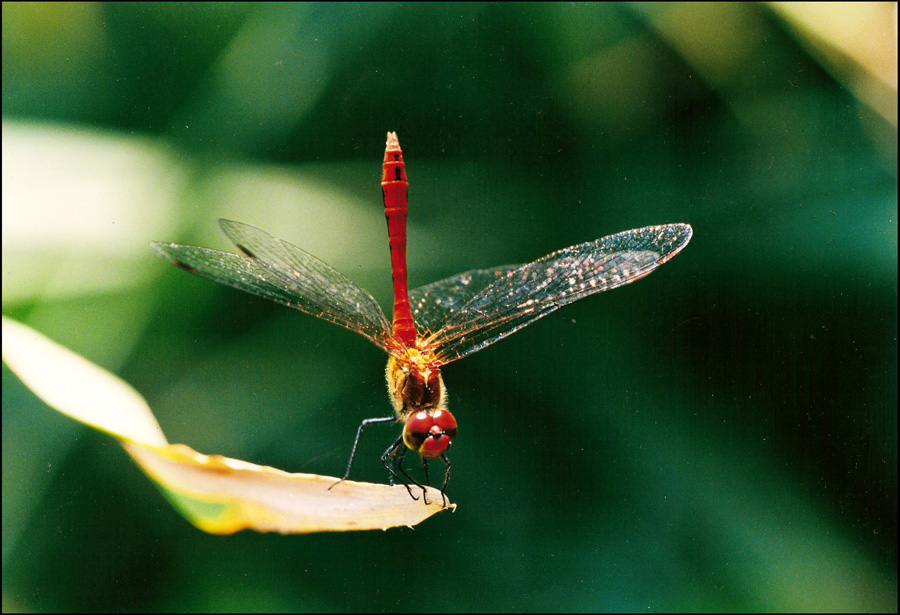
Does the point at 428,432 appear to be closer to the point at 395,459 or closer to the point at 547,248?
the point at 395,459

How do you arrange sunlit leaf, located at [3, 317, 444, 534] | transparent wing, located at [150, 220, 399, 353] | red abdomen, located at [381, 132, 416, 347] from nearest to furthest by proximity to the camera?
sunlit leaf, located at [3, 317, 444, 534] < transparent wing, located at [150, 220, 399, 353] < red abdomen, located at [381, 132, 416, 347]

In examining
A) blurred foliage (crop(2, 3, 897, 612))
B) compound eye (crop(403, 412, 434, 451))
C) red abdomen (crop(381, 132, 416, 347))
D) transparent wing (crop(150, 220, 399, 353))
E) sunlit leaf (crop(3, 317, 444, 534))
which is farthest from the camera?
blurred foliage (crop(2, 3, 897, 612))

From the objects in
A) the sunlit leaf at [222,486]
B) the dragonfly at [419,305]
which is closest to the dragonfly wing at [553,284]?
the dragonfly at [419,305]

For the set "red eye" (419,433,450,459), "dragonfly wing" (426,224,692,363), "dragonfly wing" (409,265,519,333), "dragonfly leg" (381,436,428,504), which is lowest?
"dragonfly leg" (381,436,428,504)

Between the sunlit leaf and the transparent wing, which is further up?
the transparent wing

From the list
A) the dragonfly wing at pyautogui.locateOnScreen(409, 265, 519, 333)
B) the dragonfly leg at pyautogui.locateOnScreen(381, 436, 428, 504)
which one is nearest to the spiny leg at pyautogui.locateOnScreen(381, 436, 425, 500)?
the dragonfly leg at pyautogui.locateOnScreen(381, 436, 428, 504)

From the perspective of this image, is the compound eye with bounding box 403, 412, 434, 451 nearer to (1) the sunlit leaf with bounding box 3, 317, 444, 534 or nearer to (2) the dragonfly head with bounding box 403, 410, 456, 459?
(2) the dragonfly head with bounding box 403, 410, 456, 459

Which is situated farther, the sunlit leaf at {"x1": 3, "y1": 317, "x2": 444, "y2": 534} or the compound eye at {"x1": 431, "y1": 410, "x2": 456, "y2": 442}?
the compound eye at {"x1": 431, "y1": 410, "x2": 456, "y2": 442}
